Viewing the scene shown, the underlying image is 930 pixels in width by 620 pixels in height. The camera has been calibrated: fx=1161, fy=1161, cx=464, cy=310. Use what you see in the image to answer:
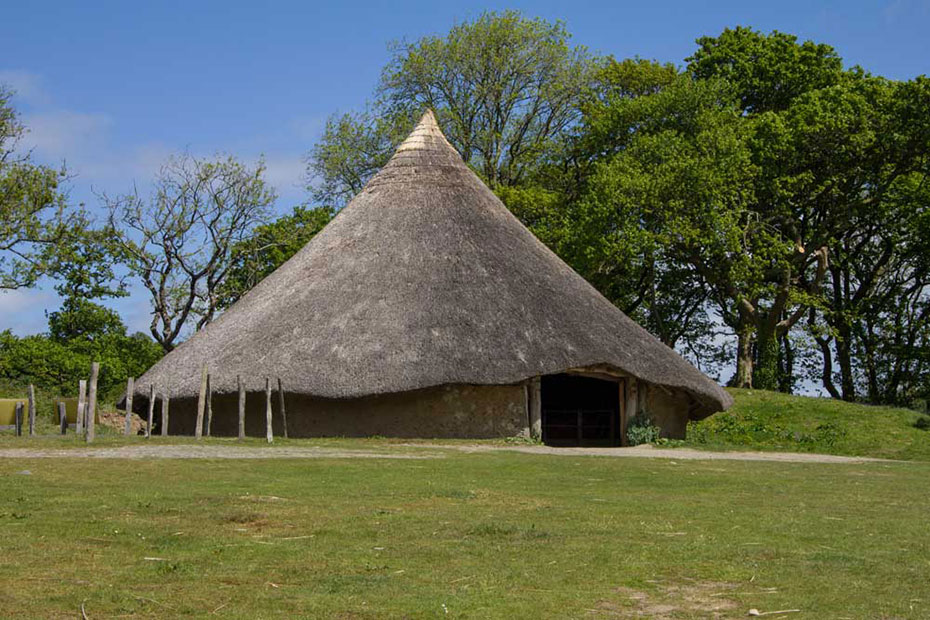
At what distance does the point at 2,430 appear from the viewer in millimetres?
23703

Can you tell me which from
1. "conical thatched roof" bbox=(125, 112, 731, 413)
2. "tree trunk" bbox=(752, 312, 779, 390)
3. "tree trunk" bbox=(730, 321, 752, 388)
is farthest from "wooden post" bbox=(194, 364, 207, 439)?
"tree trunk" bbox=(730, 321, 752, 388)

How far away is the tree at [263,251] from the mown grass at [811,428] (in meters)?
17.7

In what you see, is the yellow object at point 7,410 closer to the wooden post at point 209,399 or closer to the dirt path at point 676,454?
the wooden post at point 209,399

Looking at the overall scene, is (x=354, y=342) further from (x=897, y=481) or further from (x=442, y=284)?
(x=897, y=481)

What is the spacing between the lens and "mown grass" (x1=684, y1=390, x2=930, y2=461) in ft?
85.4

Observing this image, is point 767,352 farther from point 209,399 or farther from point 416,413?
point 209,399

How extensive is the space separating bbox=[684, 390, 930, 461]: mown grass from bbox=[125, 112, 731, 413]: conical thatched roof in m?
1.88

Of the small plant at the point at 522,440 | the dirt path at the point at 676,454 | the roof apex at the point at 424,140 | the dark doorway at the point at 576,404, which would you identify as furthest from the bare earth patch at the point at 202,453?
the roof apex at the point at 424,140

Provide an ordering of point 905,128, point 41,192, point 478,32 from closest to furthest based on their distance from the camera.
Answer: point 905,128, point 41,192, point 478,32

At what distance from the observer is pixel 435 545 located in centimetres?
893

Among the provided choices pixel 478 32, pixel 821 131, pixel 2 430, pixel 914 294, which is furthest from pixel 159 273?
pixel 914 294

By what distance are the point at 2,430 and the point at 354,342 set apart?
24.6 feet

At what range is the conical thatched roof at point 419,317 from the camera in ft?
73.9

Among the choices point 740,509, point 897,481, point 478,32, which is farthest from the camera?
point 478,32
